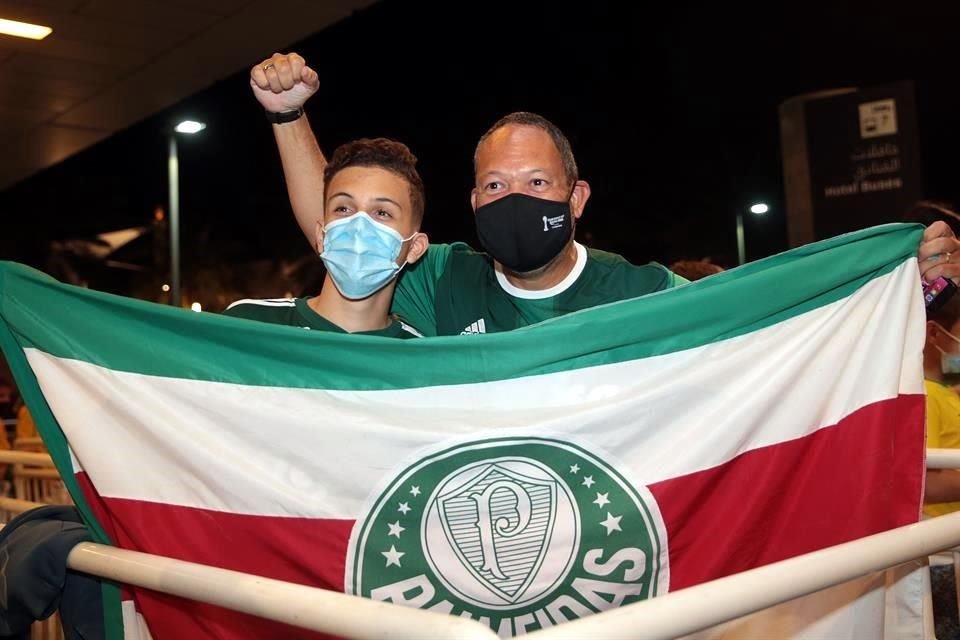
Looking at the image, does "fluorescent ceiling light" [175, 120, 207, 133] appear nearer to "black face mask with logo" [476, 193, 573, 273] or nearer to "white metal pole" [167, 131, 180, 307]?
"white metal pole" [167, 131, 180, 307]

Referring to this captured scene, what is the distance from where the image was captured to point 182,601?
252cm

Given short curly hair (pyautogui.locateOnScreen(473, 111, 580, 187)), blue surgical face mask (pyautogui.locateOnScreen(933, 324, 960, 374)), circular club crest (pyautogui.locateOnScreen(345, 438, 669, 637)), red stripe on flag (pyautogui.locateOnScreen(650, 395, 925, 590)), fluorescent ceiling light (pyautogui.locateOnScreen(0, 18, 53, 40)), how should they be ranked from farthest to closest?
fluorescent ceiling light (pyautogui.locateOnScreen(0, 18, 53, 40)) → blue surgical face mask (pyautogui.locateOnScreen(933, 324, 960, 374)) → short curly hair (pyautogui.locateOnScreen(473, 111, 580, 187)) → red stripe on flag (pyautogui.locateOnScreen(650, 395, 925, 590)) → circular club crest (pyautogui.locateOnScreen(345, 438, 669, 637))

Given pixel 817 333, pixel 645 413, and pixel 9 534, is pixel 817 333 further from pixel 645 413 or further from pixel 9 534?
pixel 9 534

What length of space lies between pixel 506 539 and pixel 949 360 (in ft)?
9.29

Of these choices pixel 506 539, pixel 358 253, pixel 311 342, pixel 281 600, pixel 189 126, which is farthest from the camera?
pixel 189 126

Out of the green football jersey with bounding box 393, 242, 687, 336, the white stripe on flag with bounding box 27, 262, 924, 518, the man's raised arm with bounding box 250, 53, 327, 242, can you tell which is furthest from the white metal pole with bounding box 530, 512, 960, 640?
the man's raised arm with bounding box 250, 53, 327, 242

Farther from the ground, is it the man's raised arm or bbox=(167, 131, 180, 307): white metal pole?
bbox=(167, 131, 180, 307): white metal pole

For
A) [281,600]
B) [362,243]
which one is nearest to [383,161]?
[362,243]

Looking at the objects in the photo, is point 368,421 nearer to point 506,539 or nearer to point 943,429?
point 506,539

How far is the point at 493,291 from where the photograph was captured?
340cm

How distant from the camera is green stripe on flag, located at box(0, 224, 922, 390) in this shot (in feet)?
8.48

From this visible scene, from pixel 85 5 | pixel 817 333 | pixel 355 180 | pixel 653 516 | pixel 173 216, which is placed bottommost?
pixel 653 516

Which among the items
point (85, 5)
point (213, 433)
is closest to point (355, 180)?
point (213, 433)

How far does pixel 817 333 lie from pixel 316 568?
149 cm
